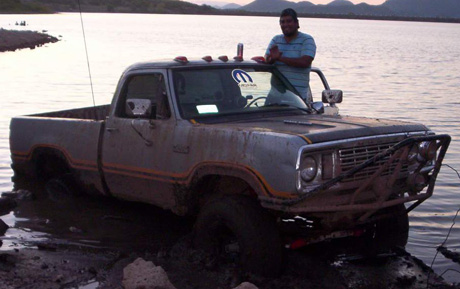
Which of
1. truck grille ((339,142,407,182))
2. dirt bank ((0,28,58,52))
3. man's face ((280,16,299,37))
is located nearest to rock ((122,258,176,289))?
truck grille ((339,142,407,182))

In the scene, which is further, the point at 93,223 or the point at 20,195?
the point at 20,195

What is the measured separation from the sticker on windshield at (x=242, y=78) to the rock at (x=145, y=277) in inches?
84.2

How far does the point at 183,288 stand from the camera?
6.18 metres

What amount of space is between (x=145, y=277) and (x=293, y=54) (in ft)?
11.2

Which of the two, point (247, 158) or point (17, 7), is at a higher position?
point (17, 7)

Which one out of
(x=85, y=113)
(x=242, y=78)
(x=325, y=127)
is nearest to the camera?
(x=325, y=127)

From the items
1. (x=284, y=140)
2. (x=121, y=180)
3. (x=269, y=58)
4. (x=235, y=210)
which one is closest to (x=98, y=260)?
(x=121, y=180)

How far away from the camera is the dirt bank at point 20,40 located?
1773 inches

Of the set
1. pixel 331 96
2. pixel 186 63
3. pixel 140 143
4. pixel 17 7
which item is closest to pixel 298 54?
pixel 331 96

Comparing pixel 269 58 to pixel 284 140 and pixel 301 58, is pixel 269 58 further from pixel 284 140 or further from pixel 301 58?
pixel 284 140

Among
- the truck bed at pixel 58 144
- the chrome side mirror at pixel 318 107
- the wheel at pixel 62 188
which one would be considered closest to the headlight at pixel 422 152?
the chrome side mirror at pixel 318 107

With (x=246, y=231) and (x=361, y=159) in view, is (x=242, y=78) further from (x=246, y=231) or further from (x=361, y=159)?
(x=246, y=231)

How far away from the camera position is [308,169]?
5816 mm

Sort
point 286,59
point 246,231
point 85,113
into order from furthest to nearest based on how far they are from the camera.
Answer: point 85,113 → point 286,59 → point 246,231
